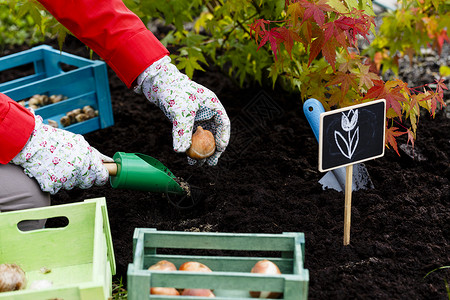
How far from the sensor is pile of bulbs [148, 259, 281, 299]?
1421mm

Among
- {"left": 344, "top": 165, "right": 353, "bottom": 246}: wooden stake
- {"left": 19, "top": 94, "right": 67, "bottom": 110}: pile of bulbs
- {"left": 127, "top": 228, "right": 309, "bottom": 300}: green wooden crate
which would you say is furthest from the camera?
{"left": 19, "top": 94, "right": 67, "bottom": 110}: pile of bulbs

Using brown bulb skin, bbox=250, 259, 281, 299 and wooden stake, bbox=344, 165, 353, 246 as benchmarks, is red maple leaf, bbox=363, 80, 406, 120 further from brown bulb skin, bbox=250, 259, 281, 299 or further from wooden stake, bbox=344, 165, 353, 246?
brown bulb skin, bbox=250, 259, 281, 299

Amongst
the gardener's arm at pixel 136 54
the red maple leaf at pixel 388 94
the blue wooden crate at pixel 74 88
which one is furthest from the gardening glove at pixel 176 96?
the blue wooden crate at pixel 74 88

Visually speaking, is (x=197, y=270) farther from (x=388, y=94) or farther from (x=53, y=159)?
(x=388, y=94)

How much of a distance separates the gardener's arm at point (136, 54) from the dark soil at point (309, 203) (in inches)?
16.9

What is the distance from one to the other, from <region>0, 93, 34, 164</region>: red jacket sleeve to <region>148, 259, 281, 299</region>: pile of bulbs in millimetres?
705

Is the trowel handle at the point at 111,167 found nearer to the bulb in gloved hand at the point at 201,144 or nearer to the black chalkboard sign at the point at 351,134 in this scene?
the bulb in gloved hand at the point at 201,144

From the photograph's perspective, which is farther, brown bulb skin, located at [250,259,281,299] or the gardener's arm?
the gardener's arm

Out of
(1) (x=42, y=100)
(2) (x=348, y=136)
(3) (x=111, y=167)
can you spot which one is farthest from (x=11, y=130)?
(1) (x=42, y=100)

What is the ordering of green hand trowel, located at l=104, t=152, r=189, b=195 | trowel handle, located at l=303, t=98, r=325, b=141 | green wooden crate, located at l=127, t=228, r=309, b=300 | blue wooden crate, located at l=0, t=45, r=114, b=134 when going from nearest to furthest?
1. green wooden crate, located at l=127, t=228, r=309, b=300
2. trowel handle, located at l=303, t=98, r=325, b=141
3. green hand trowel, located at l=104, t=152, r=189, b=195
4. blue wooden crate, located at l=0, t=45, r=114, b=134

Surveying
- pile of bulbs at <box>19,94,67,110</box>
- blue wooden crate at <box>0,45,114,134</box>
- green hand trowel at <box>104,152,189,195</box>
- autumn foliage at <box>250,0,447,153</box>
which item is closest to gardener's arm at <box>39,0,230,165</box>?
green hand trowel at <box>104,152,189,195</box>

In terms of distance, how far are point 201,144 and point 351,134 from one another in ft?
1.80

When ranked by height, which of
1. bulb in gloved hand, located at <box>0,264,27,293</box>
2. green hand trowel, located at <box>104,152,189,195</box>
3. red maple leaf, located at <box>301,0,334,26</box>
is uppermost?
red maple leaf, located at <box>301,0,334,26</box>

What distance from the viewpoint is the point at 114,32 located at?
1878 mm
